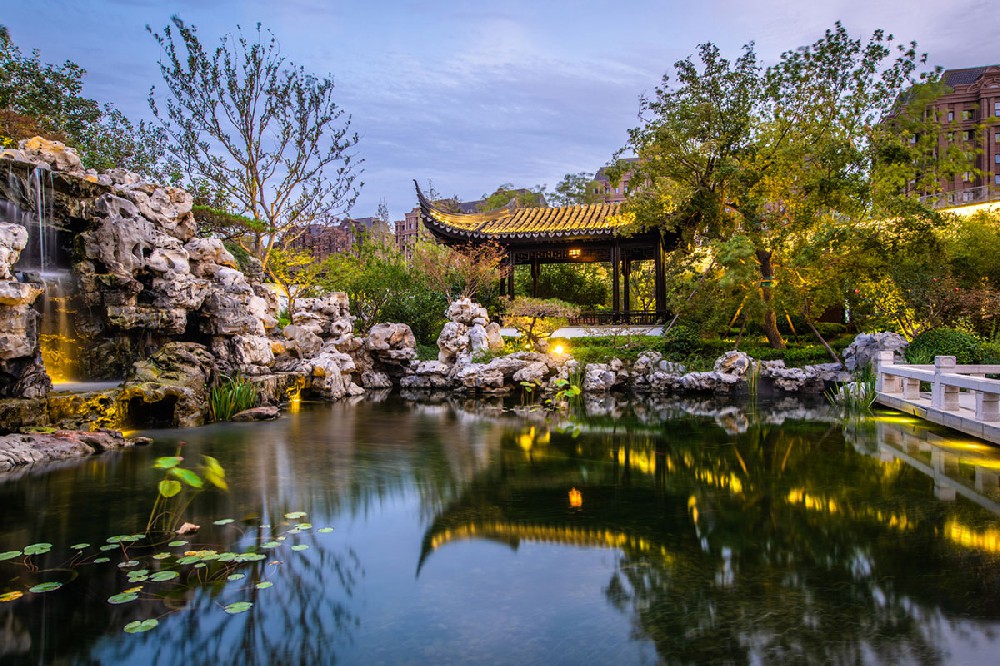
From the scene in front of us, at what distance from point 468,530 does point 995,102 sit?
38881 mm

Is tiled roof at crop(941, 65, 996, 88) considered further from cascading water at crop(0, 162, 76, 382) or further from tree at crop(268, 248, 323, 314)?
cascading water at crop(0, 162, 76, 382)

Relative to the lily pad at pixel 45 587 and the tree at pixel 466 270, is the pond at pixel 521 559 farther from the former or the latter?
the tree at pixel 466 270

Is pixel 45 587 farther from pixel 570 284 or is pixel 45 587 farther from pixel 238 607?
pixel 570 284

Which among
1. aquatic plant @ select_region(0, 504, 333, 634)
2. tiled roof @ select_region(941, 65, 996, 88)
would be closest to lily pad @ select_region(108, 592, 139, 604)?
aquatic plant @ select_region(0, 504, 333, 634)

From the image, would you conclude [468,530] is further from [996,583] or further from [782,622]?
[996,583]

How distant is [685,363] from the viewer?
12.9m

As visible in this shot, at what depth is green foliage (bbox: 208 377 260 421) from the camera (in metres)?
8.73

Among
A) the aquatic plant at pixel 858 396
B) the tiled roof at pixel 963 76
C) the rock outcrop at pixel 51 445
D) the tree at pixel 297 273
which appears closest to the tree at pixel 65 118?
the tree at pixel 297 273

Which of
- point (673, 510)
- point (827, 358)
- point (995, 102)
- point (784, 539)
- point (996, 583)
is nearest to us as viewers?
point (996, 583)

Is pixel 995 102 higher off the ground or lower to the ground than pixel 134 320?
higher

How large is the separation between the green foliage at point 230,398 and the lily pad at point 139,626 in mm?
6346

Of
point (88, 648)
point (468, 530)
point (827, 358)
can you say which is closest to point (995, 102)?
point (827, 358)

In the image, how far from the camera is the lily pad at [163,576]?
3.21m

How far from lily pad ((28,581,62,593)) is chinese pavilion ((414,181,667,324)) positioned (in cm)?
1314
